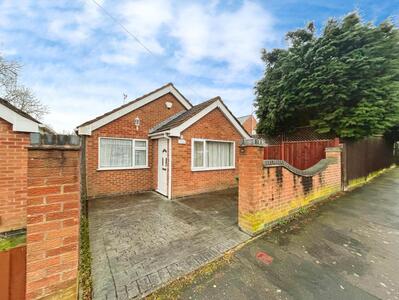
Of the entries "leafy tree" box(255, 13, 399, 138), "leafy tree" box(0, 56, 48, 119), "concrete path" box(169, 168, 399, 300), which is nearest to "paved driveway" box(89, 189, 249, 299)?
"concrete path" box(169, 168, 399, 300)

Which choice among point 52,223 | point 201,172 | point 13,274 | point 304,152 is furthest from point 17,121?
point 304,152

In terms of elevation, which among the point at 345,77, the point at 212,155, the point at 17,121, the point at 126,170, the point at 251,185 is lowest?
the point at 126,170

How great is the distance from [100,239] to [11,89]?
1524 cm

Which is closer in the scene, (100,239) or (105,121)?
(100,239)

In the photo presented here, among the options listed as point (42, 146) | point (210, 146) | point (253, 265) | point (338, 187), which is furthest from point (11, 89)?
point (338, 187)

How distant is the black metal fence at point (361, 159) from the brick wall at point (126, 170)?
28.0 feet

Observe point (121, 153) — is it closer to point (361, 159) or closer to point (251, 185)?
point (251, 185)

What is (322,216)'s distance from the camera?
4.89 metres

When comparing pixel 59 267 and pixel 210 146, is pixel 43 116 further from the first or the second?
pixel 59 267

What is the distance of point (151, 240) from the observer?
3.76 meters

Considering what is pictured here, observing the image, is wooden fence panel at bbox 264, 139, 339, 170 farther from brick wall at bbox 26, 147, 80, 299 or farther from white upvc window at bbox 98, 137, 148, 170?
brick wall at bbox 26, 147, 80, 299

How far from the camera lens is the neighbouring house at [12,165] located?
3.88m

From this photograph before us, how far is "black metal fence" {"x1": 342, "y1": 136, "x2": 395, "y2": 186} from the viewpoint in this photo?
766 cm

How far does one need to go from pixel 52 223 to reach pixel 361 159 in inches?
470
